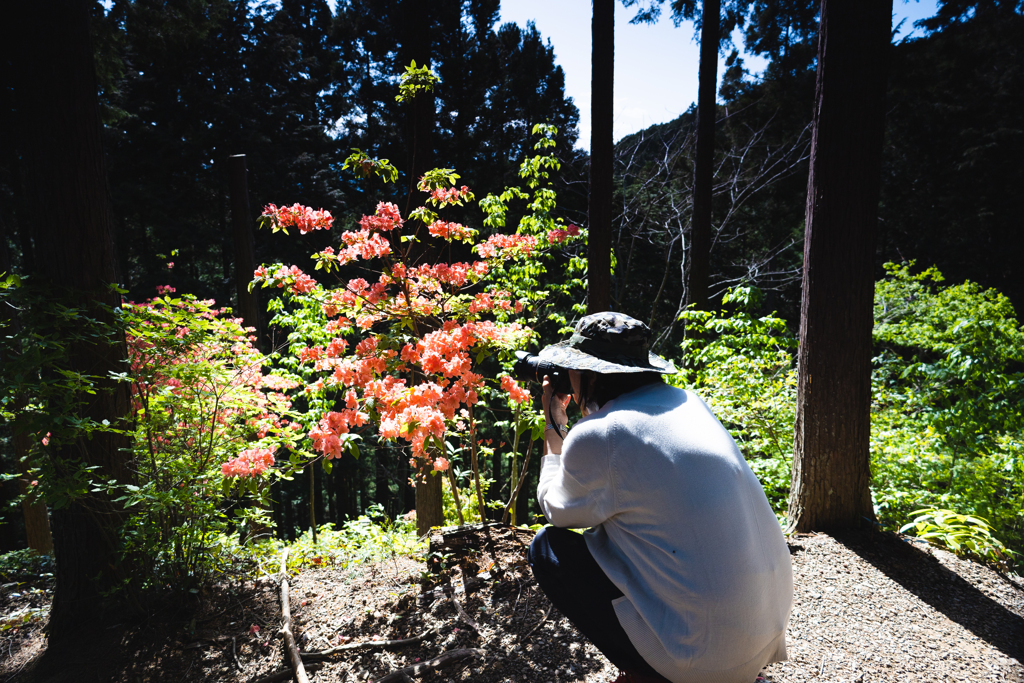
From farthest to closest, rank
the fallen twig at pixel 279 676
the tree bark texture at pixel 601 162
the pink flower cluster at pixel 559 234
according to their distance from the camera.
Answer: the tree bark texture at pixel 601 162
the pink flower cluster at pixel 559 234
the fallen twig at pixel 279 676

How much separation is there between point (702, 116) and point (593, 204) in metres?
3.90

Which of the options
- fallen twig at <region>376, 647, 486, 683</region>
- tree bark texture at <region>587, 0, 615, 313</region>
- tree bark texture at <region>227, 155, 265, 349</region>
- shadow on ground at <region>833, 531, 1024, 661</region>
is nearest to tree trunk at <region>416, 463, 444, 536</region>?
tree bark texture at <region>587, 0, 615, 313</region>

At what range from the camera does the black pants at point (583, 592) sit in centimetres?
145

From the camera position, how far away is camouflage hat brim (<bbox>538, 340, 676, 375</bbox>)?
4.77 ft

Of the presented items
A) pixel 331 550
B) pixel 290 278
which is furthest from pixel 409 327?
pixel 331 550

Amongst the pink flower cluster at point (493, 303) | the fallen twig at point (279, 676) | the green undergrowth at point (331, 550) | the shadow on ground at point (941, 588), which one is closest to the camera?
the fallen twig at point (279, 676)

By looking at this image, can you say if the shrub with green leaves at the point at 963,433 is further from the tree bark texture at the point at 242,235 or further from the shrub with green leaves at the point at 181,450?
the tree bark texture at the point at 242,235

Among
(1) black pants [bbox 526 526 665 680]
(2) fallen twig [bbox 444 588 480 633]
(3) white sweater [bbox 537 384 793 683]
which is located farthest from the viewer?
(2) fallen twig [bbox 444 588 480 633]

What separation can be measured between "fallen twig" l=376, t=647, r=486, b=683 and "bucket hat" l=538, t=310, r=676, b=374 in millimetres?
1536

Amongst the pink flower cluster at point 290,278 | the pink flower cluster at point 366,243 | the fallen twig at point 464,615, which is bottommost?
the fallen twig at point 464,615

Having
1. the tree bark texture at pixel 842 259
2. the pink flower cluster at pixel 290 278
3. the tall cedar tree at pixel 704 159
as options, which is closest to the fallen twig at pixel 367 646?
the pink flower cluster at pixel 290 278

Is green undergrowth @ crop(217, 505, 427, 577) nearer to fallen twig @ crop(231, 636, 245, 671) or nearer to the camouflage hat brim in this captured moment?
fallen twig @ crop(231, 636, 245, 671)

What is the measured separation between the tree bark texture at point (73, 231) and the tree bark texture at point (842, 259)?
4.18 m

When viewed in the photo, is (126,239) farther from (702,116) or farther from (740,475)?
(740,475)
